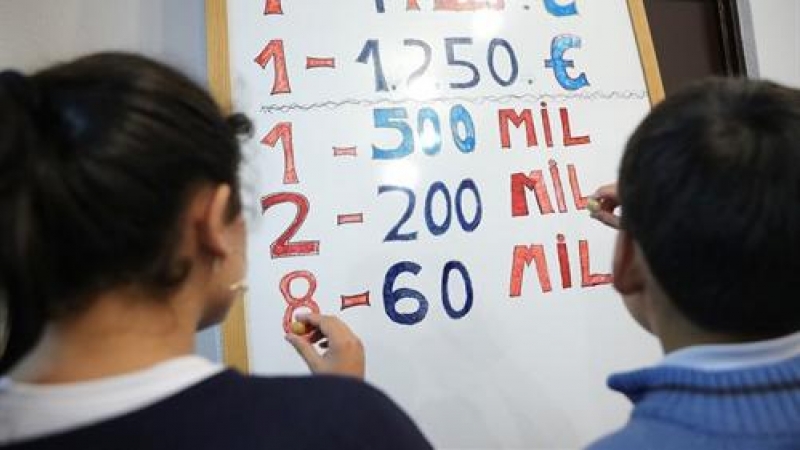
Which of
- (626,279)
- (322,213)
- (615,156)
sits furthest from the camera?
(615,156)

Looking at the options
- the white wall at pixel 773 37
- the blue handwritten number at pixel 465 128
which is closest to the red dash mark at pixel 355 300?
the blue handwritten number at pixel 465 128

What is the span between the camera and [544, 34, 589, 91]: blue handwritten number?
Result: 1.02 metres

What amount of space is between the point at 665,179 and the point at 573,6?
59cm

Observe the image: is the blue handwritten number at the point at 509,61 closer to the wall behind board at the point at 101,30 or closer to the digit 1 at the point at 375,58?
the digit 1 at the point at 375,58

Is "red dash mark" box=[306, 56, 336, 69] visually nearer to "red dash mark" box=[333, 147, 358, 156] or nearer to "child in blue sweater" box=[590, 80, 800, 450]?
"red dash mark" box=[333, 147, 358, 156]

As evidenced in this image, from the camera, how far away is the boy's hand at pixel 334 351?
2.30 feet

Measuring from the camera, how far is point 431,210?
3.10 feet

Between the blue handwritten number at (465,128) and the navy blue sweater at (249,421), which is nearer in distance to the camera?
the navy blue sweater at (249,421)

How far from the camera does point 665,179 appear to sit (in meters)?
0.53

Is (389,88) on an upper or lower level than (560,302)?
upper

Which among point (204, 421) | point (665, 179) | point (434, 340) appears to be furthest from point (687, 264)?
point (434, 340)

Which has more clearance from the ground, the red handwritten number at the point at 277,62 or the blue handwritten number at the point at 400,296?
the red handwritten number at the point at 277,62

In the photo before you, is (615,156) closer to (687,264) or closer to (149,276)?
(687,264)

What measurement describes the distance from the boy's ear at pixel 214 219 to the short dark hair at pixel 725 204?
0.98 feet
